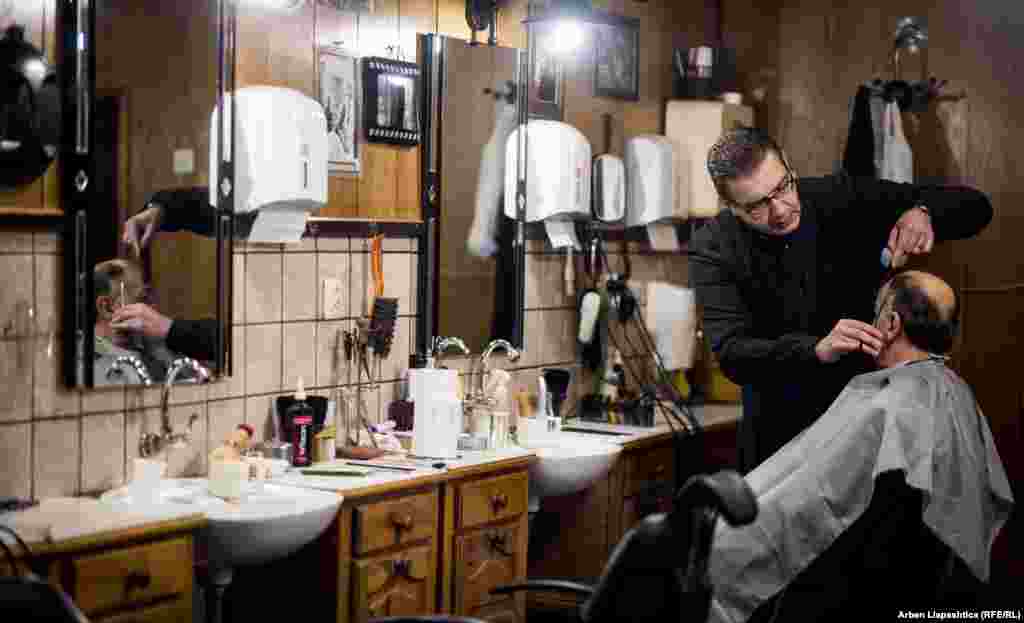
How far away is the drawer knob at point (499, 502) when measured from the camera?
3953 millimetres

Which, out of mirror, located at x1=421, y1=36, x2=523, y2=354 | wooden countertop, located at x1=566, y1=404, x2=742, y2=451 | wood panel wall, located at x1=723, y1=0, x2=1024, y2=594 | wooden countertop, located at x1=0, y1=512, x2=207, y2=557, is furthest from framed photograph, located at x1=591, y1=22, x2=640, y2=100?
wooden countertop, located at x1=0, y1=512, x2=207, y2=557

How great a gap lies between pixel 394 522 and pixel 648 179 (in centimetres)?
214

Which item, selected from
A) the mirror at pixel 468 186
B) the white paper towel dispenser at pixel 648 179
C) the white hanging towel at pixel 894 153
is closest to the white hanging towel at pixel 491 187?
the mirror at pixel 468 186

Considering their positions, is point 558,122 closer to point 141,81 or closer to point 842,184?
point 842,184

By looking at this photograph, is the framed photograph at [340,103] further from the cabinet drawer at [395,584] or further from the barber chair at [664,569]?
the barber chair at [664,569]

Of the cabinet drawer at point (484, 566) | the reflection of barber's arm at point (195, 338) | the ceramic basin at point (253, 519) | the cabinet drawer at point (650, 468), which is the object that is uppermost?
the reflection of barber's arm at point (195, 338)

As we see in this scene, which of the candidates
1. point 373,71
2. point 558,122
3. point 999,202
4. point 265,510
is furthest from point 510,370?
point 999,202

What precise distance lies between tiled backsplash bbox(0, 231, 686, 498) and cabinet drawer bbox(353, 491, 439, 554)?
473mm

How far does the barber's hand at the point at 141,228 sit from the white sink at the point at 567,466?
4.65ft

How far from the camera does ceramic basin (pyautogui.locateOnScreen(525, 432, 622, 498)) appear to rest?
4172 mm

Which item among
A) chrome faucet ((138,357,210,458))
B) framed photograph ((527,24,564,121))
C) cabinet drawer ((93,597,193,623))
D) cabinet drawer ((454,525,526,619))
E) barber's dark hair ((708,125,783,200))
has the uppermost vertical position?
framed photograph ((527,24,564,121))

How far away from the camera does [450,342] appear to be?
437cm

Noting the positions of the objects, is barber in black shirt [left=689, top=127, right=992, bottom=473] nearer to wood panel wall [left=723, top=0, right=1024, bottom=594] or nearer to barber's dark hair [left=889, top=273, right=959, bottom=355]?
barber's dark hair [left=889, top=273, right=959, bottom=355]

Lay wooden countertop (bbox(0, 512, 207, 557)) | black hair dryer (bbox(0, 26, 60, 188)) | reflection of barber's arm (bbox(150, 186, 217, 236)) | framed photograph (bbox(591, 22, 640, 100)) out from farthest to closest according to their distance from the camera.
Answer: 1. framed photograph (bbox(591, 22, 640, 100))
2. reflection of barber's arm (bbox(150, 186, 217, 236))
3. black hair dryer (bbox(0, 26, 60, 188))
4. wooden countertop (bbox(0, 512, 207, 557))
